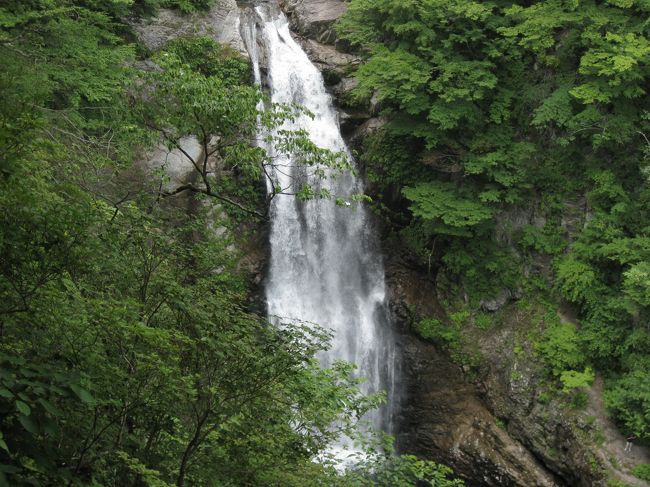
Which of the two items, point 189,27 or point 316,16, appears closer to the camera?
point 189,27

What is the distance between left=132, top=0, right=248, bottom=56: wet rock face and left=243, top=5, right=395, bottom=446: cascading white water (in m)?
0.61

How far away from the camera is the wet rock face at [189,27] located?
1546 centimetres

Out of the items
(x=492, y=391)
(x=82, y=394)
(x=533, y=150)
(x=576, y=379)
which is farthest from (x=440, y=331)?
(x=82, y=394)

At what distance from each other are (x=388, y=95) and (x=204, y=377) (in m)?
10.2

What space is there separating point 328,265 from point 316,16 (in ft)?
27.4

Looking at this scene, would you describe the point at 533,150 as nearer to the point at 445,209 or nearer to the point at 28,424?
the point at 445,209

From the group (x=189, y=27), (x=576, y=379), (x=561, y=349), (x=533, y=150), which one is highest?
(x=189, y=27)

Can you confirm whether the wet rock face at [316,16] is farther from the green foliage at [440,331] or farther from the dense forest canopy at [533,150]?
the green foliage at [440,331]

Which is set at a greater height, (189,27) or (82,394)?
(189,27)

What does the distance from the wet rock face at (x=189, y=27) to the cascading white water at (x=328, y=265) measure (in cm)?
61

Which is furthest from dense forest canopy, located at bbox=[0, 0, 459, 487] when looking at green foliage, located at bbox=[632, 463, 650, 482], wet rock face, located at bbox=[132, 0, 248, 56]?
wet rock face, located at bbox=[132, 0, 248, 56]

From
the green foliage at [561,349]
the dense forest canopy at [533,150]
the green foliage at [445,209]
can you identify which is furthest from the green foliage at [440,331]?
the green foliage at [445,209]

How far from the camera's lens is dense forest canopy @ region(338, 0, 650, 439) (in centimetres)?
1184

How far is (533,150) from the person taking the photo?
524 inches
